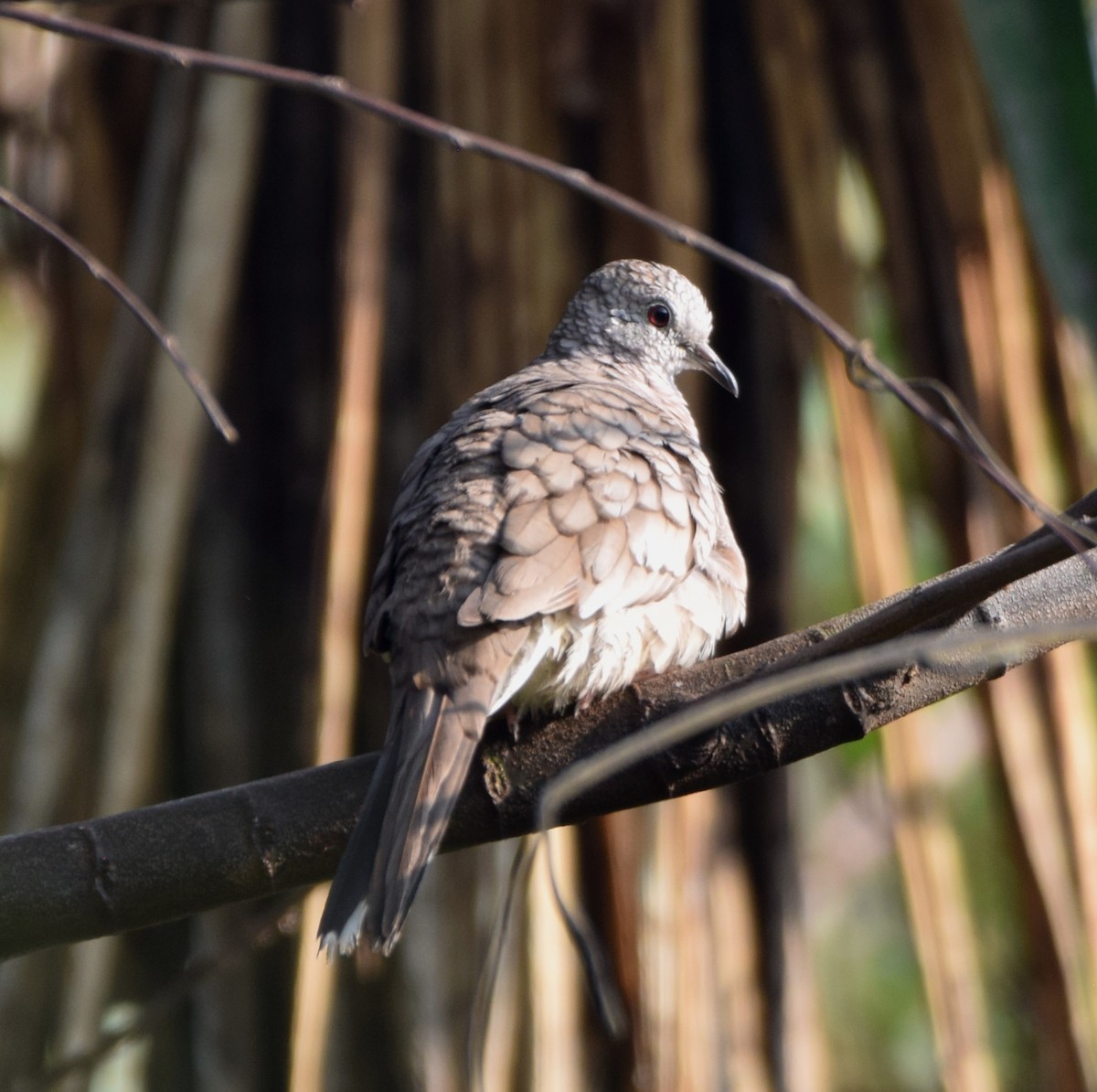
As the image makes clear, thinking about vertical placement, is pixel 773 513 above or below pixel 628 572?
above

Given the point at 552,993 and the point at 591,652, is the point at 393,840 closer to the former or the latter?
the point at 591,652

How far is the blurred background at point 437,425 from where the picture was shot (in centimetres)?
344

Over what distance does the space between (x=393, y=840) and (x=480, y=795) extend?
187 millimetres

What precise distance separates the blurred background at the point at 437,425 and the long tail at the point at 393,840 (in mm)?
978

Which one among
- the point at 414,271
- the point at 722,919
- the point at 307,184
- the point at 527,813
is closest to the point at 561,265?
the point at 414,271

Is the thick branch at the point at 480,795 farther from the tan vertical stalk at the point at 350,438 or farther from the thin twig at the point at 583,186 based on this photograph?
the tan vertical stalk at the point at 350,438

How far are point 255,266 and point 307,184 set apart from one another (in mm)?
309

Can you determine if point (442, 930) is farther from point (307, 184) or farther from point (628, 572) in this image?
point (307, 184)

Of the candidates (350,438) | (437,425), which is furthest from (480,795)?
(437,425)

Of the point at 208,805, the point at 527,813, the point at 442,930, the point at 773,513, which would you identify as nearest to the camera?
the point at 208,805

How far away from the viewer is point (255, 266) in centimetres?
455

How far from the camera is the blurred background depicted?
3.44 metres

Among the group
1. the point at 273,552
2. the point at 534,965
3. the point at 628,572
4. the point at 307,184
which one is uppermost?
the point at 307,184

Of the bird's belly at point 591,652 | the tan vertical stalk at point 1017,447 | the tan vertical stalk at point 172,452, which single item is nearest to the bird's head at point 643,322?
the tan vertical stalk at point 1017,447
